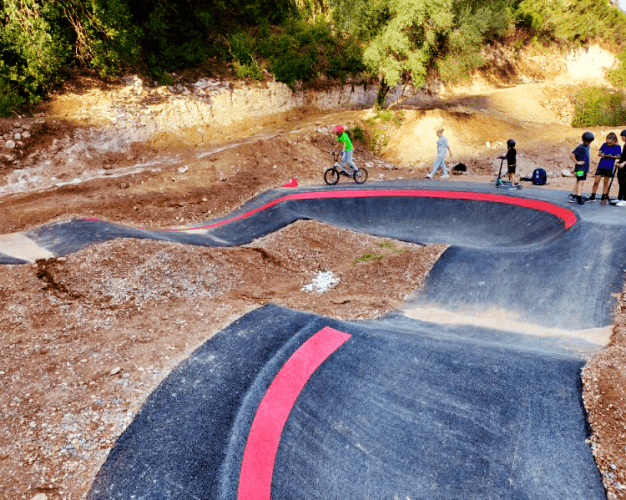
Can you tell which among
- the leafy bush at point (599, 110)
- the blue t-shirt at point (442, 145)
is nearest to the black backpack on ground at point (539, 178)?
the blue t-shirt at point (442, 145)

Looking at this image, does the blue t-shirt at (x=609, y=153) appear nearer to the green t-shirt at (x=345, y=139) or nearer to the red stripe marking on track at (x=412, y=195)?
the red stripe marking on track at (x=412, y=195)

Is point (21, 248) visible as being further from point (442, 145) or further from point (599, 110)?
point (599, 110)

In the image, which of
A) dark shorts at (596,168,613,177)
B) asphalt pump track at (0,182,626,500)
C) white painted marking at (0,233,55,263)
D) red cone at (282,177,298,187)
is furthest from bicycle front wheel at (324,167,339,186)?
white painted marking at (0,233,55,263)

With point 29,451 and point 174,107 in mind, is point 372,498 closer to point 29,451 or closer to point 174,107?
point 29,451

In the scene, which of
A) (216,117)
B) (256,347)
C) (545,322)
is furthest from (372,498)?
(216,117)

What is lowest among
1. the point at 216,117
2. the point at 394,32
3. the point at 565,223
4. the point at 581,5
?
the point at 565,223

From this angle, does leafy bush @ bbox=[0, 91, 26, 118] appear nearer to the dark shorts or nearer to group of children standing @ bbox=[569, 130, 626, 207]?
group of children standing @ bbox=[569, 130, 626, 207]

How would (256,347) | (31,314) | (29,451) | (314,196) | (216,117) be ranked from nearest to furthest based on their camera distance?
1. (29,451)
2. (256,347)
3. (31,314)
4. (314,196)
5. (216,117)
